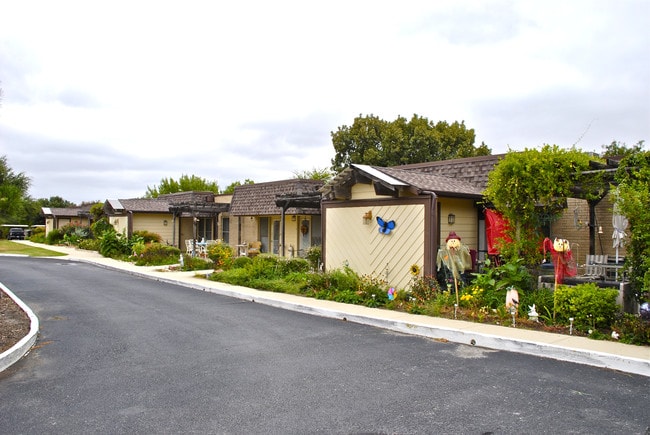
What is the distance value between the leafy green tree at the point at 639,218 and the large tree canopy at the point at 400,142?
2984 cm

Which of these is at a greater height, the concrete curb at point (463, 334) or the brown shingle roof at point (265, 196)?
the brown shingle roof at point (265, 196)

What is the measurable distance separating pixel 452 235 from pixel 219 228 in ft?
63.5

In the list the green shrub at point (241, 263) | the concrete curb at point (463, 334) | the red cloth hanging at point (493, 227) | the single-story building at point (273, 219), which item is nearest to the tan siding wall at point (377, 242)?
the concrete curb at point (463, 334)

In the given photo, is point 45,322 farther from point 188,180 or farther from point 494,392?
point 188,180

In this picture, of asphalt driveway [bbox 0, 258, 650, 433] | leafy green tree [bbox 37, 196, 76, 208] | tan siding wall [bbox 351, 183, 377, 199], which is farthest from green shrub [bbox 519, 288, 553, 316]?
leafy green tree [bbox 37, 196, 76, 208]

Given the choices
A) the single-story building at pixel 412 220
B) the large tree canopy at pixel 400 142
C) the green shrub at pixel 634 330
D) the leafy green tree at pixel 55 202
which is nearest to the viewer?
the green shrub at pixel 634 330

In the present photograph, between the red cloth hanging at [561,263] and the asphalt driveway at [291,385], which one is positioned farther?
the red cloth hanging at [561,263]

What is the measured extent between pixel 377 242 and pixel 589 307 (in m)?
5.69

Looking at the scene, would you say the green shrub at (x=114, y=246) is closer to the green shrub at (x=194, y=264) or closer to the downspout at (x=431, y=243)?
the green shrub at (x=194, y=264)

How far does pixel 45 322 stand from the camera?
10.3m

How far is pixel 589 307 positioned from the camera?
8.60m

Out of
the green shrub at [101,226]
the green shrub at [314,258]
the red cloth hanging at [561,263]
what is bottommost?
the green shrub at [314,258]

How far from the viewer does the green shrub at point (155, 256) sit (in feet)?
77.7

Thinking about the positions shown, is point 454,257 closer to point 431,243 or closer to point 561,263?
A: point 431,243
